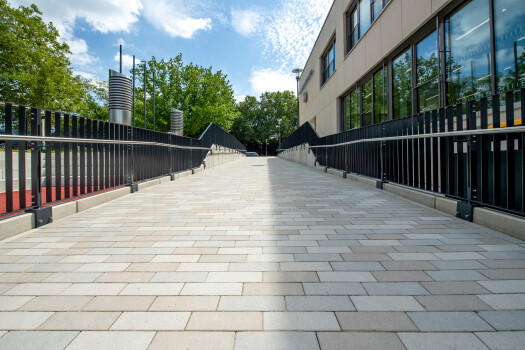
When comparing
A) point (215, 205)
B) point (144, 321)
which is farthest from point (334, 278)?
point (215, 205)

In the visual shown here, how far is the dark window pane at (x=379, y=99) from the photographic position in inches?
467

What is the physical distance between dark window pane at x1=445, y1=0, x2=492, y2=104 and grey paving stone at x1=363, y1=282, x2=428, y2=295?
6.21 m

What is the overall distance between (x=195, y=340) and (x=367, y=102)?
45.0ft

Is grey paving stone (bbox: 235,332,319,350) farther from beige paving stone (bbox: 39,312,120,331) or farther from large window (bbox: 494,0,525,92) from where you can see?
large window (bbox: 494,0,525,92)

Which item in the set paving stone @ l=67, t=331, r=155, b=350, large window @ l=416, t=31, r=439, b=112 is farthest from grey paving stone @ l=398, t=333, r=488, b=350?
large window @ l=416, t=31, r=439, b=112

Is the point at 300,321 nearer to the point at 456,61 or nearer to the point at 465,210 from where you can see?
the point at 465,210

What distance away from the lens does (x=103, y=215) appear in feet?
15.4

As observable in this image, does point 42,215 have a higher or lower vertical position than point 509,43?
lower

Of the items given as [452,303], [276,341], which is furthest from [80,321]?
[452,303]

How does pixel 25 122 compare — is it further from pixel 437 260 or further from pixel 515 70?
pixel 515 70

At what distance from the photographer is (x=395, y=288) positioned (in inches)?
86.0

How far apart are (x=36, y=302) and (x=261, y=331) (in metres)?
1.56

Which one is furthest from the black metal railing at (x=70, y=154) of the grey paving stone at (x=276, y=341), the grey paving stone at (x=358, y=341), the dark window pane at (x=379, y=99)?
the dark window pane at (x=379, y=99)

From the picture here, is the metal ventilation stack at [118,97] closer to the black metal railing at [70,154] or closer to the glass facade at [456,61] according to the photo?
the black metal railing at [70,154]
